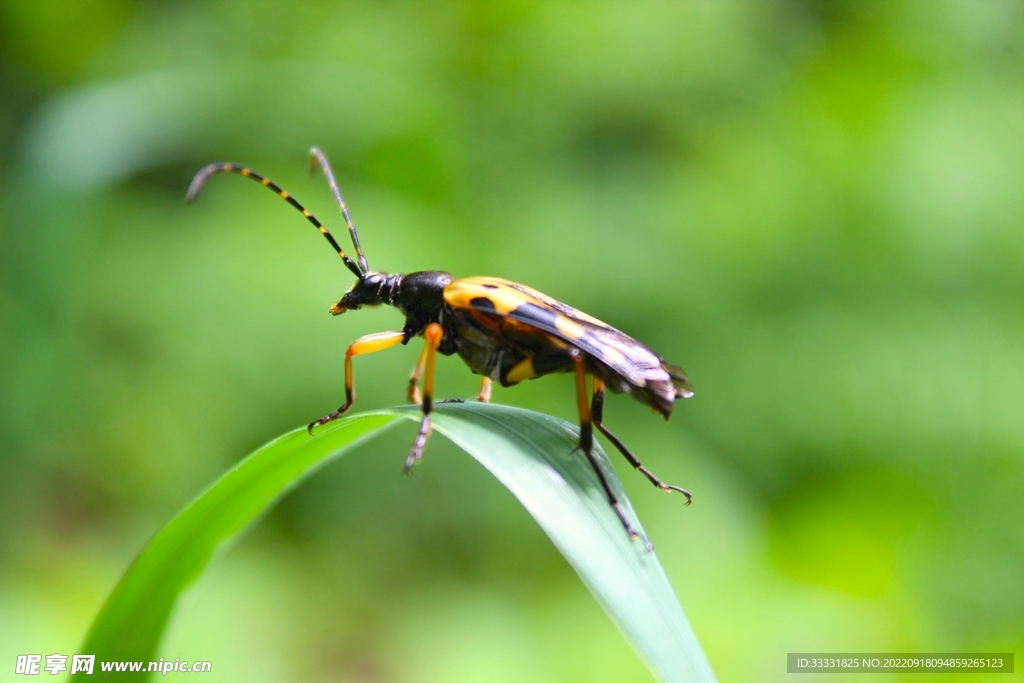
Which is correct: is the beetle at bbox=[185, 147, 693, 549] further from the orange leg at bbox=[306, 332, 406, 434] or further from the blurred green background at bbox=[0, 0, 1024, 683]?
the blurred green background at bbox=[0, 0, 1024, 683]

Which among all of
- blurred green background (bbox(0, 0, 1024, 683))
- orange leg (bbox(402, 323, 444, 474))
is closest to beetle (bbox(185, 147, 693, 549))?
orange leg (bbox(402, 323, 444, 474))

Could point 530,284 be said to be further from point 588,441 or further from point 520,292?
point 588,441

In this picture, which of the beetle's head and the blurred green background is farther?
the blurred green background

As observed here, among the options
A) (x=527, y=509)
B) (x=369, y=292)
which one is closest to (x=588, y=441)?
(x=527, y=509)

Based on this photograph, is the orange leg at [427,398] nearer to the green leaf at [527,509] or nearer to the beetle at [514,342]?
the beetle at [514,342]

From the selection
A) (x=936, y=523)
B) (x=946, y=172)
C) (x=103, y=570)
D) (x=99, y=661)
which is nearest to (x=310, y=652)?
(x=103, y=570)

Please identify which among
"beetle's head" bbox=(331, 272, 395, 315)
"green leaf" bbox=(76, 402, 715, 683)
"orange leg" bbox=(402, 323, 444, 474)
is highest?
"beetle's head" bbox=(331, 272, 395, 315)
